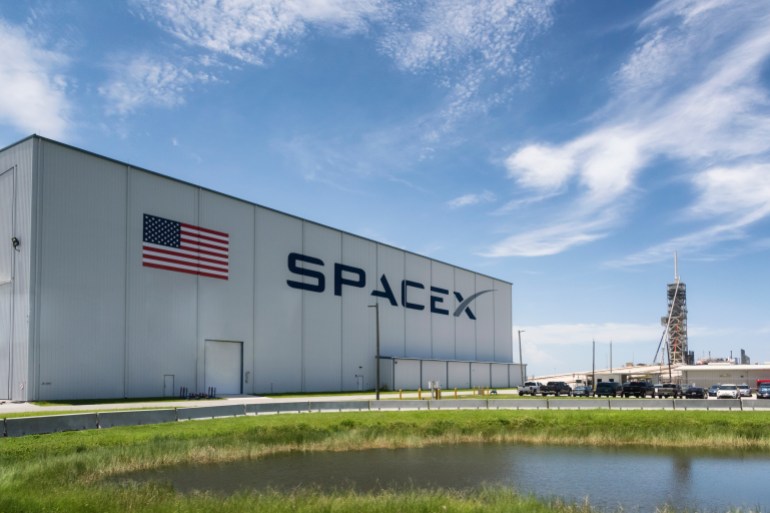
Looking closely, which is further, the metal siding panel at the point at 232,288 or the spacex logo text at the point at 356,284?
the spacex logo text at the point at 356,284

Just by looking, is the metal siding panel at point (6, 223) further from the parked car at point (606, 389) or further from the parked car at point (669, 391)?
the parked car at point (669, 391)

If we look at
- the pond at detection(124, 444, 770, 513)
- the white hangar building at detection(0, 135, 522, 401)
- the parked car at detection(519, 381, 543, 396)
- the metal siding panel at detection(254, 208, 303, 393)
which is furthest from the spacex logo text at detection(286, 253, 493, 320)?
the pond at detection(124, 444, 770, 513)

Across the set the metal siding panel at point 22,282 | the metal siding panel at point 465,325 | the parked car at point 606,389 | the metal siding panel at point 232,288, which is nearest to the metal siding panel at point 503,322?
the metal siding panel at point 465,325

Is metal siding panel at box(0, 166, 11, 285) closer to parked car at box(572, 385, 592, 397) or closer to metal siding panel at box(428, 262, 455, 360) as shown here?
parked car at box(572, 385, 592, 397)

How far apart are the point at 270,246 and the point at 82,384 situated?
2261 cm

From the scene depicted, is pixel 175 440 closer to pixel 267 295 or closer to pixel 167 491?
pixel 167 491

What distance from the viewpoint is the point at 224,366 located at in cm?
5878

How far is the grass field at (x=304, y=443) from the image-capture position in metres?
17.2

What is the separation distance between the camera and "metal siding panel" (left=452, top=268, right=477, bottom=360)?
9556 centimetres

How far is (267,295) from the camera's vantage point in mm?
63969

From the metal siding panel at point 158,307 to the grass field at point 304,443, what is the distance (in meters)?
16.4

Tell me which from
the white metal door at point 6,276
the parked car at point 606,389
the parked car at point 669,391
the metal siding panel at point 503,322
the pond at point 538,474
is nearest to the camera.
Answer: the pond at point 538,474

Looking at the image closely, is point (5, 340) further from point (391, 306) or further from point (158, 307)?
point (391, 306)

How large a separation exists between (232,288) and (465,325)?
44.9 meters
